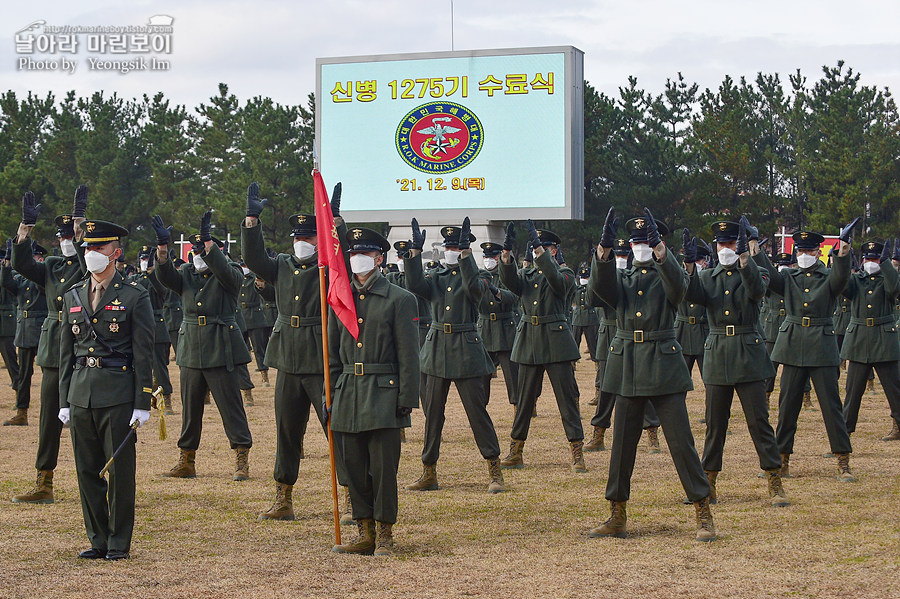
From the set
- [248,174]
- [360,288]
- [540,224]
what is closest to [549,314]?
[360,288]

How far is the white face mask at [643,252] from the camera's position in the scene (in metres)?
8.62

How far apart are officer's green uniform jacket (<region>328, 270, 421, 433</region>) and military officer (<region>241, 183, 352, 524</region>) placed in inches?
41.6

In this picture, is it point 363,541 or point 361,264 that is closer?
point 363,541

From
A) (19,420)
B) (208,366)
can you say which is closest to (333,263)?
(208,366)

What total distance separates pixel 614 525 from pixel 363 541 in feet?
6.29

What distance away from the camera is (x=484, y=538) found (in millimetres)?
8594

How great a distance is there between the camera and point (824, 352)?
433 inches

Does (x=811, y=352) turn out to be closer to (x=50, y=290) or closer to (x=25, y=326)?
(x=50, y=290)

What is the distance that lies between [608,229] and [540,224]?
35227mm

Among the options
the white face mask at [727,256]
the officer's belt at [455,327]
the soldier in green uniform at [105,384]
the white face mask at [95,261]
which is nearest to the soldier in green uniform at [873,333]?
the white face mask at [727,256]

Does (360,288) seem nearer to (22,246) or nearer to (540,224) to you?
(22,246)

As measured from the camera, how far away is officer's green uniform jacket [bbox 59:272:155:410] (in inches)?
307

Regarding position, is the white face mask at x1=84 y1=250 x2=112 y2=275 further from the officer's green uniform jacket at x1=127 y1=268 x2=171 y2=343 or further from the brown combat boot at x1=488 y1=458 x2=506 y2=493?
the officer's green uniform jacket at x1=127 y1=268 x2=171 y2=343

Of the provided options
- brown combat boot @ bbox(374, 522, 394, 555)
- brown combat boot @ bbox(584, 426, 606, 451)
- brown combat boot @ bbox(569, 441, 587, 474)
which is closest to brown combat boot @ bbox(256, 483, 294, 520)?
brown combat boot @ bbox(374, 522, 394, 555)
